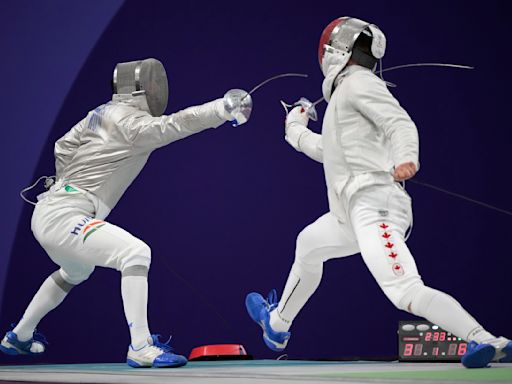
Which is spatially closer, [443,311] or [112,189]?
[443,311]

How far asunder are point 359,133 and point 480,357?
2.48 feet

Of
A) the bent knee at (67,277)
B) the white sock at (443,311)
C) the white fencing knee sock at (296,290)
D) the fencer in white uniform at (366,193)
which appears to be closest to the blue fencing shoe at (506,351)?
the fencer in white uniform at (366,193)

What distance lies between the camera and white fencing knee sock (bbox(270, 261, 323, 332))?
2826 mm

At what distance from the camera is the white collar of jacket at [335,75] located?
2.66 metres

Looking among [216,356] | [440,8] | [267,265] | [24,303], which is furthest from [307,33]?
[24,303]

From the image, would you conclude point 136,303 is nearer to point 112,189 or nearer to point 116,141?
point 112,189

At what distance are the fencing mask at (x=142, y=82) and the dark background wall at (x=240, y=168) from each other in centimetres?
92

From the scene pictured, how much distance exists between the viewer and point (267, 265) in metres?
4.02

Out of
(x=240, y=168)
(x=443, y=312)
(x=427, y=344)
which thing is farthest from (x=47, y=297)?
(x=443, y=312)

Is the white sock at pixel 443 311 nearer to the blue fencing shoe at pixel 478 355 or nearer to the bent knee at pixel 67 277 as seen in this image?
the blue fencing shoe at pixel 478 355

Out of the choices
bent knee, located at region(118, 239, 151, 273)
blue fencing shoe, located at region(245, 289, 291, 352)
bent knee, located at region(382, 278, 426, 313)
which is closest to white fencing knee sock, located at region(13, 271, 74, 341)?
bent knee, located at region(118, 239, 151, 273)

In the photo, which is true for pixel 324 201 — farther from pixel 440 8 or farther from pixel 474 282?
pixel 440 8

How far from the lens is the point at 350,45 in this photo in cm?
266

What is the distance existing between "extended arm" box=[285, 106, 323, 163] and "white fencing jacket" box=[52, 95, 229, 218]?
0.76ft
